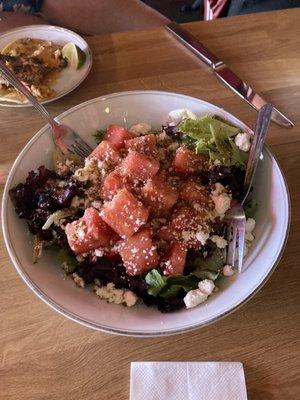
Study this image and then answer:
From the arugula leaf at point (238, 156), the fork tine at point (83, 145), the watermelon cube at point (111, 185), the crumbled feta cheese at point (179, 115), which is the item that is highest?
the watermelon cube at point (111, 185)

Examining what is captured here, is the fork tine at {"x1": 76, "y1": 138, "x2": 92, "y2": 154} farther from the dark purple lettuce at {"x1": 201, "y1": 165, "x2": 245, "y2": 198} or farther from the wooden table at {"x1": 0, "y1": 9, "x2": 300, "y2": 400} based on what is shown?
the dark purple lettuce at {"x1": 201, "y1": 165, "x2": 245, "y2": 198}

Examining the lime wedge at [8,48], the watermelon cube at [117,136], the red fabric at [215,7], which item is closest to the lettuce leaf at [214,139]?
the watermelon cube at [117,136]

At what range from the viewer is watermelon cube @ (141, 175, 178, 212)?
910 millimetres

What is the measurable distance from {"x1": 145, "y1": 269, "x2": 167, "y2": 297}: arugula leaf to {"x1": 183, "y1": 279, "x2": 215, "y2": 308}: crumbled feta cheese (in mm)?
52

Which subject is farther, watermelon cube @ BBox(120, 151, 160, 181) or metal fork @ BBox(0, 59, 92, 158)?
metal fork @ BBox(0, 59, 92, 158)

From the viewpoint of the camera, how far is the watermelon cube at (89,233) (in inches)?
→ 33.9

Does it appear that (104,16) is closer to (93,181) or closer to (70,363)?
(93,181)

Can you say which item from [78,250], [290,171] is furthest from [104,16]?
[78,250]

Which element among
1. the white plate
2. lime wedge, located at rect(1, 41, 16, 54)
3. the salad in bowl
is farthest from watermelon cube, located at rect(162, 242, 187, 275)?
lime wedge, located at rect(1, 41, 16, 54)

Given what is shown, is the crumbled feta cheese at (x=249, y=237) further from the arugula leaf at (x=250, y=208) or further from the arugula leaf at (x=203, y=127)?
the arugula leaf at (x=203, y=127)

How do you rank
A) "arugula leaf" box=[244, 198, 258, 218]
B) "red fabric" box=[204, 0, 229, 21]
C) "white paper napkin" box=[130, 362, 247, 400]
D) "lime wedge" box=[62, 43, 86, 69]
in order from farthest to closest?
"red fabric" box=[204, 0, 229, 21]
"lime wedge" box=[62, 43, 86, 69]
"arugula leaf" box=[244, 198, 258, 218]
"white paper napkin" box=[130, 362, 247, 400]

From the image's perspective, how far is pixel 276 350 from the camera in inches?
32.7

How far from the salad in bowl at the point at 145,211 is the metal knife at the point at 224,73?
250 mm

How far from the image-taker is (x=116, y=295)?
0.86 m
